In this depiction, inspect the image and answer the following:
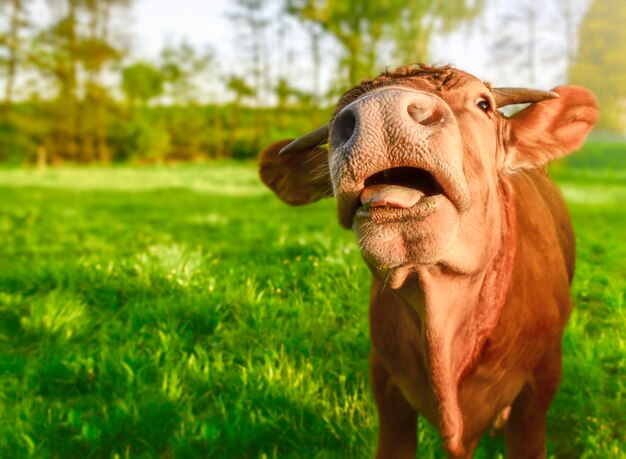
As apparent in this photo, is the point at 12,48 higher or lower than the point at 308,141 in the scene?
higher

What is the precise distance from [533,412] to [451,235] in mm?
1157

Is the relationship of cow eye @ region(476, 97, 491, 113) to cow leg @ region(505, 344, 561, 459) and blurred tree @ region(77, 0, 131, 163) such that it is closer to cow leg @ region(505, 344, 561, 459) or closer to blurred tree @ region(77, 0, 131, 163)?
cow leg @ region(505, 344, 561, 459)

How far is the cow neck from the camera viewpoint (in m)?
2.16

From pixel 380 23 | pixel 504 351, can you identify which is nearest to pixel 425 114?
pixel 504 351

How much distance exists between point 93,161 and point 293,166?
40.7 m

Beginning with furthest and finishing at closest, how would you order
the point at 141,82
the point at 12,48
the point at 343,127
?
the point at 141,82
the point at 12,48
the point at 343,127

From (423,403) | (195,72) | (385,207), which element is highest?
(195,72)

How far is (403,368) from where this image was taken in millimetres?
2447

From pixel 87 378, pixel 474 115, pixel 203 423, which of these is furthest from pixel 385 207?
pixel 87 378

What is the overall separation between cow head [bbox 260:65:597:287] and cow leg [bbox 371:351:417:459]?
26.7 inches

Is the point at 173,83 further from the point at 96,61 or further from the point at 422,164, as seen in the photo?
the point at 422,164

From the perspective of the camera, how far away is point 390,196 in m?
1.86

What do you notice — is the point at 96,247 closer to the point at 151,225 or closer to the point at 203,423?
the point at 151,225

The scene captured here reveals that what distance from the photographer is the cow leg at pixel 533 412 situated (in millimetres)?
2680
